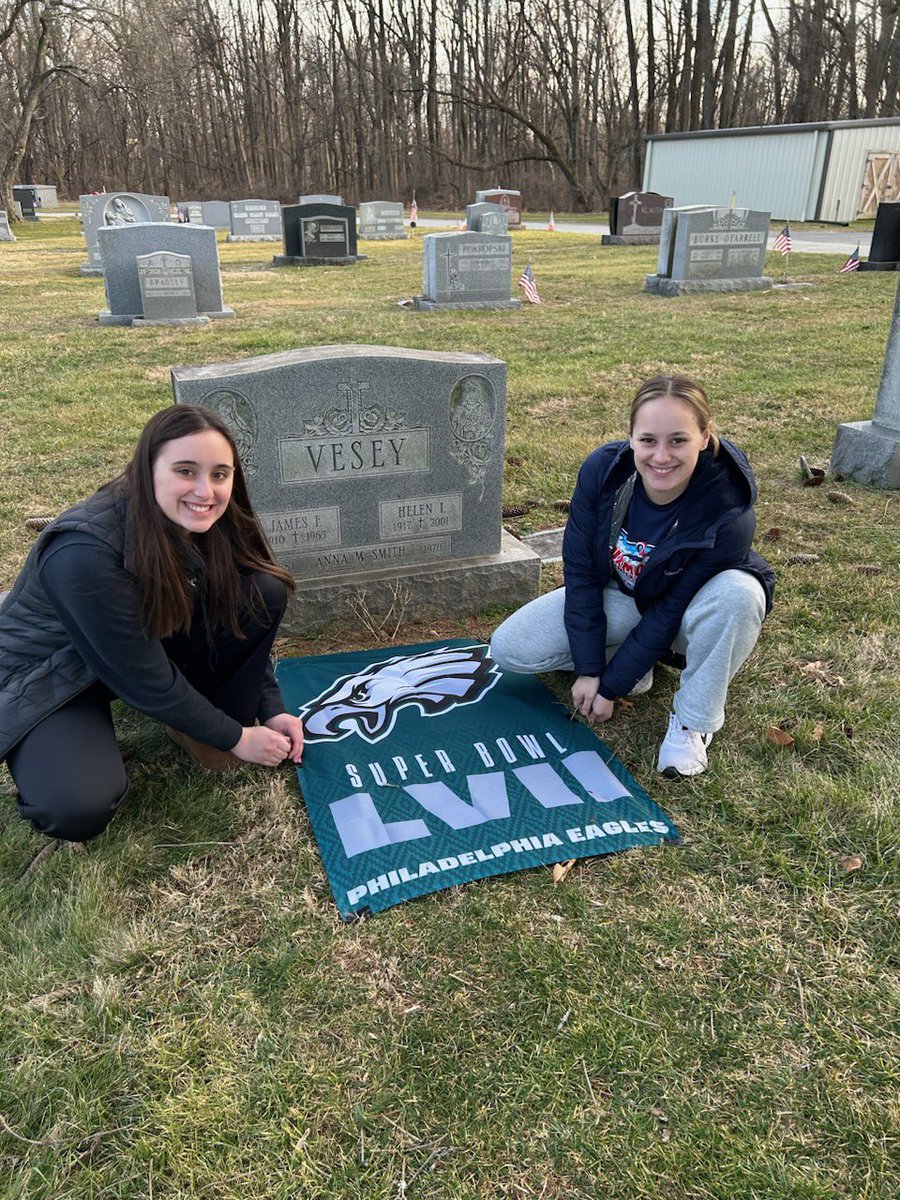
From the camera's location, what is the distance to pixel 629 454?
2.92 metres

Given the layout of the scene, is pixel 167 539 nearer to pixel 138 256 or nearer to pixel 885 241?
pixel 138 256

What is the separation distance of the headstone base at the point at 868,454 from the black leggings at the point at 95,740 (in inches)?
164

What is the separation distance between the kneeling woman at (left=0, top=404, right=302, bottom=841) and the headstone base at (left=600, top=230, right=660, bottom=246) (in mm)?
22133

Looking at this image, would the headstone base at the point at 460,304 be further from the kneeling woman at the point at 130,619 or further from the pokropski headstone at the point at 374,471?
the kneeling woman at the point at 130,619

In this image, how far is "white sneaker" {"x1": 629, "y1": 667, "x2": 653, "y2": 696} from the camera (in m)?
3.20

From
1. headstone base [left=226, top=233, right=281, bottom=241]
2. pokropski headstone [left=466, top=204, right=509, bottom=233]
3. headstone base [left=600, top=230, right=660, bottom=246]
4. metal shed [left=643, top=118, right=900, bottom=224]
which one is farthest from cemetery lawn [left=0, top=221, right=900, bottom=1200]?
metal shed [left=643, top=118, right=900, bottom=224]

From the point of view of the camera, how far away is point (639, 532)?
2904 millimetres

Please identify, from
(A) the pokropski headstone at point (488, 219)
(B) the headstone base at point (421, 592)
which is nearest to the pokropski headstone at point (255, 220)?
(A) the pokropski headstone at point (488, 219)

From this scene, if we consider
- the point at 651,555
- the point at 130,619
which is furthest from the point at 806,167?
the point at 130,619

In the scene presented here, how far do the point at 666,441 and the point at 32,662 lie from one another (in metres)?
1.94

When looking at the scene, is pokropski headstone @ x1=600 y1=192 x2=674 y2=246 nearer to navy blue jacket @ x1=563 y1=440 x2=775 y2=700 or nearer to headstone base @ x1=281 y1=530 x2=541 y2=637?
headstone base @ x1=281 y1=530 x2=541 y2=637

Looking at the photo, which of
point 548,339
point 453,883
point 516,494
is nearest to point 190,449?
point 453,883

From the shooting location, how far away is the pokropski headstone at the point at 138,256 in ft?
37.2

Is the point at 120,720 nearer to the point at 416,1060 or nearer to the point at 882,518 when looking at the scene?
the point at 416,1060
